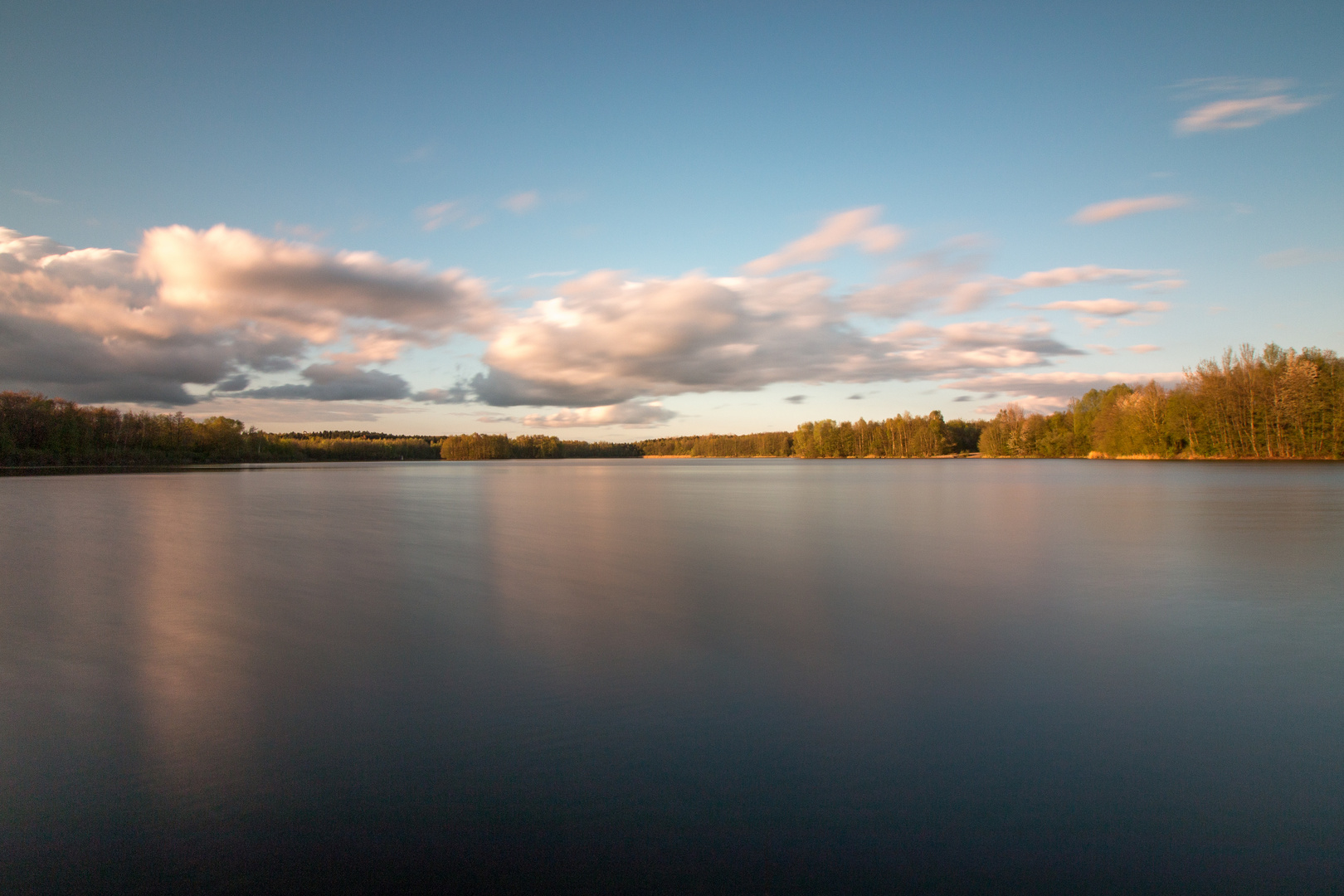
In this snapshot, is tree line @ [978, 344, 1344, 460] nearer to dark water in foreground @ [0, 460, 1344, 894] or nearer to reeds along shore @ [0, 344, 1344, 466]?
reeds along shore @ [0, 344, 1344, 466]

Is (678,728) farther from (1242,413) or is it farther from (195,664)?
(1242,413)

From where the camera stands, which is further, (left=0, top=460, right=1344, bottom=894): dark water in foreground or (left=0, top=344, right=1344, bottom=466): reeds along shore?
(left=0, top=344, right=1344, bottom=466): reeds along shore

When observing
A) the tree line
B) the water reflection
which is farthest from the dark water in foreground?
the tree line

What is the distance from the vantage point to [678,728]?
15.5 ft

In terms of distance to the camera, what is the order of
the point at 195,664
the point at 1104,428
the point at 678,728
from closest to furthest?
the point at 678,728 < the point at 195,664 < the point at 1104,428

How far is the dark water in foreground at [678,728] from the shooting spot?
3.25m

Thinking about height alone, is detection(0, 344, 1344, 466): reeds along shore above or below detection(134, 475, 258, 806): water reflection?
above

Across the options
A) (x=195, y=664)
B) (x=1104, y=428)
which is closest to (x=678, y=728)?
(x=195, y=664)

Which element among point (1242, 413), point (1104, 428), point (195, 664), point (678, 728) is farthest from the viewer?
point (1104, 428)

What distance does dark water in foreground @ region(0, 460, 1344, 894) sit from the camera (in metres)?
3.25

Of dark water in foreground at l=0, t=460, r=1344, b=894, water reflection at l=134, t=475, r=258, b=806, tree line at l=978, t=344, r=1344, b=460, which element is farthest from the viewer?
tree line at l=978, t=344, r=1344, b=460

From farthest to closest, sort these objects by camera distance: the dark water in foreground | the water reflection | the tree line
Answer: the tree line, the water reflection, the dark water in foreground

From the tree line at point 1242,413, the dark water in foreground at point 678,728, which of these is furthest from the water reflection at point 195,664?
the tree line at point 1242,413

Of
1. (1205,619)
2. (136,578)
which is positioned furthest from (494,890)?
(136,578)
